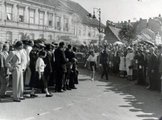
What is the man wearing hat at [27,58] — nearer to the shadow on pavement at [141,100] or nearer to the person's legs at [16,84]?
the person's legs at [16,84]

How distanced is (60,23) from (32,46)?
5.54ft

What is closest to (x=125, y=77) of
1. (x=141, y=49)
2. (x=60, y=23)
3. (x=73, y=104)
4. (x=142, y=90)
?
(x=141, y=49)

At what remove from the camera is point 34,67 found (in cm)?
830

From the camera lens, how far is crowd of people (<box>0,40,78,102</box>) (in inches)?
295

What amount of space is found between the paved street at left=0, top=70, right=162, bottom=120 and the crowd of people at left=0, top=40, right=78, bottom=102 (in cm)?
38

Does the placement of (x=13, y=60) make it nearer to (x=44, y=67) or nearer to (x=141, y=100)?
(x=44, y=67)

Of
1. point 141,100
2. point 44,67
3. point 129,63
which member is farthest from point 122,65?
point 44,67

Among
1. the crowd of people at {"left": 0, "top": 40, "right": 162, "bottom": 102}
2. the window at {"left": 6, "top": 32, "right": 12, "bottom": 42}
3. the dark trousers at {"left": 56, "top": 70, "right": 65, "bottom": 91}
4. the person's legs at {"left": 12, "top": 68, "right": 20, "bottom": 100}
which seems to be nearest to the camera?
the person's legs at {"left": 12, "top": 68, "right": 20, "bottom": 100}

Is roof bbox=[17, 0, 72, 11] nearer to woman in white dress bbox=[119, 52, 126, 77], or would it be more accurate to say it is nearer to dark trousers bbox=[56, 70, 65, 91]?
dark trousers bbox=[56, 70, 65, 91]

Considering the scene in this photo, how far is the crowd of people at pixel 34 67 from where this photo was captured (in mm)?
7480

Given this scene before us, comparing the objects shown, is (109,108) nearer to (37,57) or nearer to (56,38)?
(37,57)

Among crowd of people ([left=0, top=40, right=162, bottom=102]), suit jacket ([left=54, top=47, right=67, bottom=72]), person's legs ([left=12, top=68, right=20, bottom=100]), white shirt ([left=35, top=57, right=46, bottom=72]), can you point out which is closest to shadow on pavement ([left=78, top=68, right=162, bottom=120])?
crowd of people ([left=0, top=40, right=162, bottom=102])

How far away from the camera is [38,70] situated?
8062mm

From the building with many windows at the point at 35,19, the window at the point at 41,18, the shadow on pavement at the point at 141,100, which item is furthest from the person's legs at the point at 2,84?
the shadow on pavement at the point at 141,100
